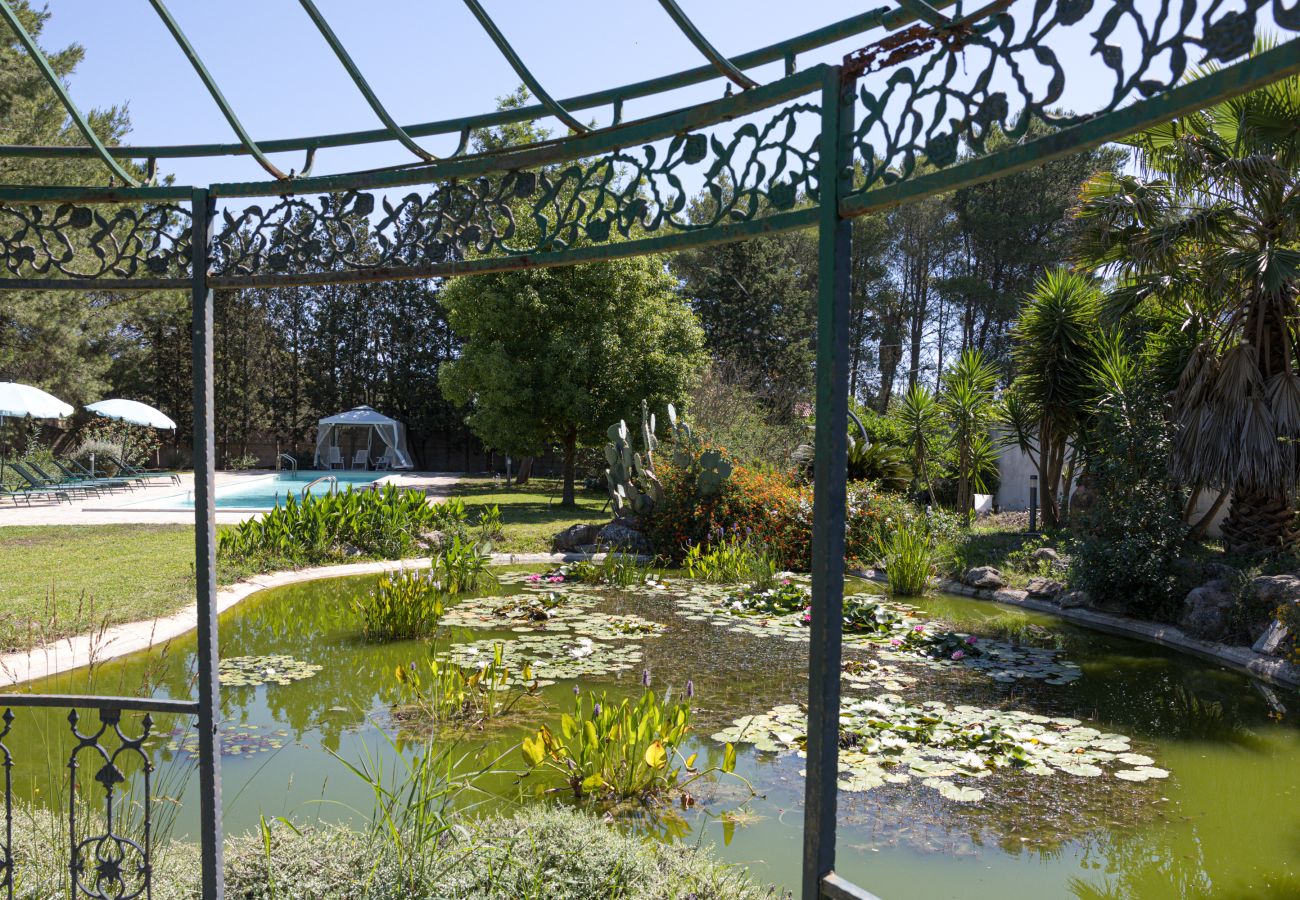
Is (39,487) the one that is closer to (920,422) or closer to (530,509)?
(530,509)

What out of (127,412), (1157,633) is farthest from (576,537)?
(127,412)

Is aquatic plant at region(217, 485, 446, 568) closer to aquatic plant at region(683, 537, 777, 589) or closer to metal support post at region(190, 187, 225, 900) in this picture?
aquatic plant at region(683, 537, 777, 589)

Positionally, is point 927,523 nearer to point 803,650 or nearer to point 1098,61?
point 803,650

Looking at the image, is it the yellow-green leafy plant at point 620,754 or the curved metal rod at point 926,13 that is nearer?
the curved metal rod at point 926,13

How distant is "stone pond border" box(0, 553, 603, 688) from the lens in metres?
5.29

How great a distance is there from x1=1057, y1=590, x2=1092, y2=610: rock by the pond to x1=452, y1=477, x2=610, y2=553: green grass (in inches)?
240

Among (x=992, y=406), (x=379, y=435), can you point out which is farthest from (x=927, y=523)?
(x=379, y=435)

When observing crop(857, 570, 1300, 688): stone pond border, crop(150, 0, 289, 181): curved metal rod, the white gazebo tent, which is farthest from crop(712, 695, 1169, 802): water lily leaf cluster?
the white gazebo tent

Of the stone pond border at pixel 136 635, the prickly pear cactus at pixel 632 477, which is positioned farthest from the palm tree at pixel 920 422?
the stone pond border at pixel 136 635

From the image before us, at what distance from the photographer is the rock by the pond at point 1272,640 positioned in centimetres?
631

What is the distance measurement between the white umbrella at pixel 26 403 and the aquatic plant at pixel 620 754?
51.0 feet

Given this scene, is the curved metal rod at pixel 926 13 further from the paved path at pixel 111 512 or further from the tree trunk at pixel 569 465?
the tree trunk at pixel 569 465

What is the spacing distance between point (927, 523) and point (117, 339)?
2551 centimetres

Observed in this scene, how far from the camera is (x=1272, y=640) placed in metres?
6.40
